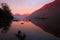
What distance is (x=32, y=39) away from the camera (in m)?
30.1

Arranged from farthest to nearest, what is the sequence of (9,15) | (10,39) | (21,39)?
(9,15)
(10,39)
(21,39)

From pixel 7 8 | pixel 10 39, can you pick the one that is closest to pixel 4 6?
pixel 7 8

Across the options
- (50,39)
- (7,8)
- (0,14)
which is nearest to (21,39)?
(50,39)

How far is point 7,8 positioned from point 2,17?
25.0 m

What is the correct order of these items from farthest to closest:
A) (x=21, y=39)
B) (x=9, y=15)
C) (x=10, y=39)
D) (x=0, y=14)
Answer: (x=9, y=15) < (x=0, y=14) < (x=10, y=39) < (x=21, y=39)

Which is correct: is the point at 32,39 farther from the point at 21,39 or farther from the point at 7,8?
the point at 7,8

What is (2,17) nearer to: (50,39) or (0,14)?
(0,14)

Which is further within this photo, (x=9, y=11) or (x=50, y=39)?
(x=9, y=11)

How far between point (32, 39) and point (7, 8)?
347 feet

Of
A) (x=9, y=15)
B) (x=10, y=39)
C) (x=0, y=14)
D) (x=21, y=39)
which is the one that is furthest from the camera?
(x=9, y=15)

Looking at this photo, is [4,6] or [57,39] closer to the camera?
[57,39]

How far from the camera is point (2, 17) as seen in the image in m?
110

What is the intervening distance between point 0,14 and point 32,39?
77.7 meters

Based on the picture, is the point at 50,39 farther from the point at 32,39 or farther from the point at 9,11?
the point at 9,11
